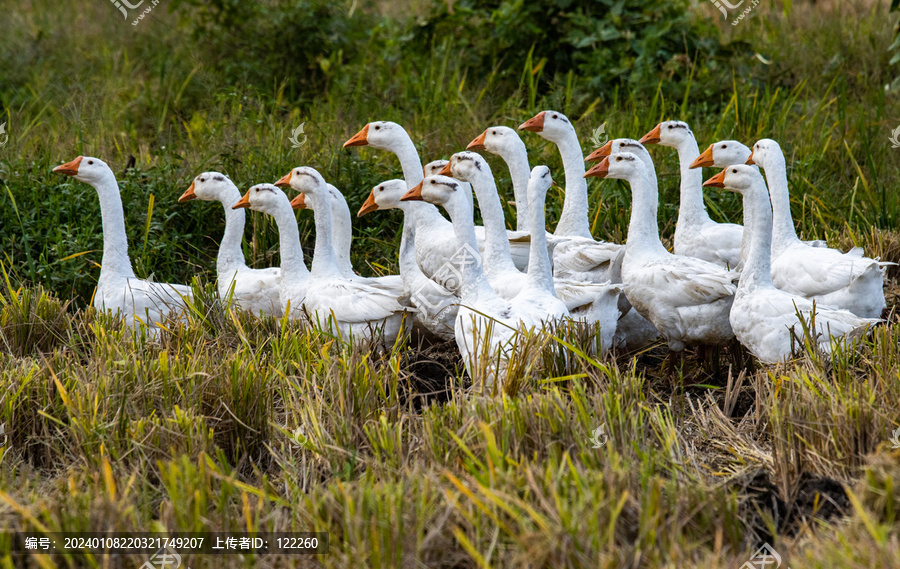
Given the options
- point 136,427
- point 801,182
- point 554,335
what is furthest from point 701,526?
point 801,182

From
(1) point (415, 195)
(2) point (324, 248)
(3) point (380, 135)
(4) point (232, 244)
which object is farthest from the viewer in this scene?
(3) point (380, 135)

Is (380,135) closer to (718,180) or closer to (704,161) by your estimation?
(704,161)

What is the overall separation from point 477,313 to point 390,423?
74 centimetres

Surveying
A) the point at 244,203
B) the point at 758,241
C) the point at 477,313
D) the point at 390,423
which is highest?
the point at 244,203

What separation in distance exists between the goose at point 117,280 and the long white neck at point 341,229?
0.82m

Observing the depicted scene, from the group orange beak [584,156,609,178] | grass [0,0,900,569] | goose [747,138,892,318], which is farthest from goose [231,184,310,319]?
goose [747,138,892,318]

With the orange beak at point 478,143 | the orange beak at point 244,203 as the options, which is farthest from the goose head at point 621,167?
the orange beak at point 244,203

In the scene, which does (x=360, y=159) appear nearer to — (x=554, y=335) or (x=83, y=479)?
(x=554, y=335)

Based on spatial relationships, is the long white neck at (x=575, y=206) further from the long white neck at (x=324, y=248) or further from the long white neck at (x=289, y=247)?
the long white neck at (x=289, y=247)

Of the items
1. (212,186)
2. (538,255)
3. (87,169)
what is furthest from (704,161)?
(87,169)

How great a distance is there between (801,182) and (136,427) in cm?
464

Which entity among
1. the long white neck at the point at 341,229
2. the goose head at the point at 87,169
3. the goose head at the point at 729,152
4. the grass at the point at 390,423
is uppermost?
the goose head at the point at 729,152

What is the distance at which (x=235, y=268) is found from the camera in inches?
195

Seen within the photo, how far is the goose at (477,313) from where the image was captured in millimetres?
3377
